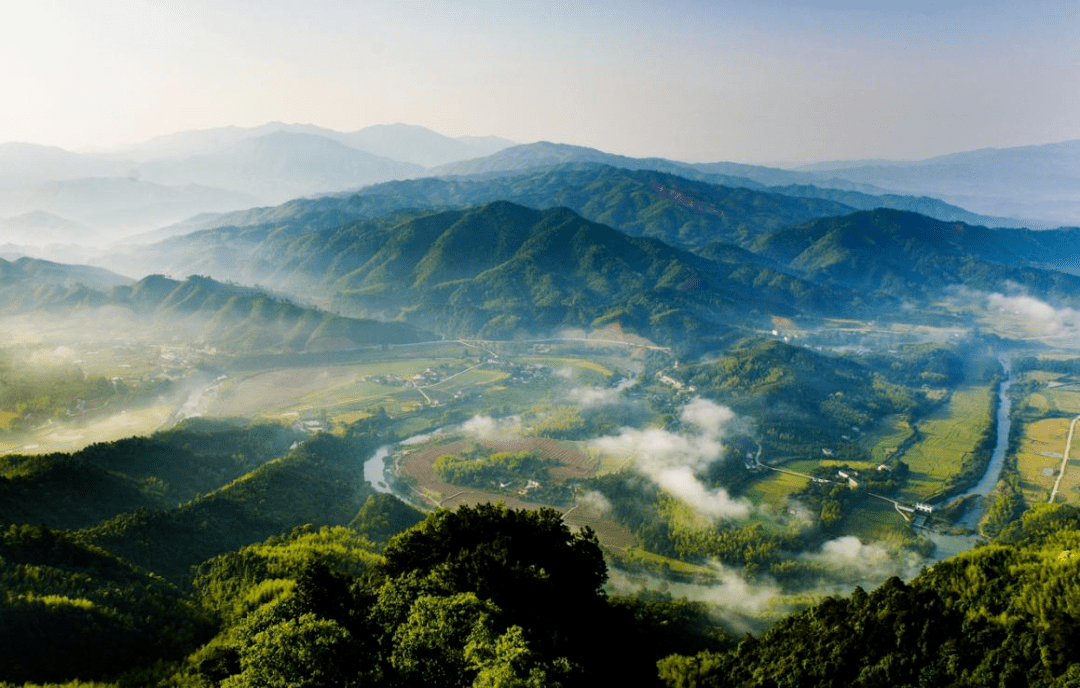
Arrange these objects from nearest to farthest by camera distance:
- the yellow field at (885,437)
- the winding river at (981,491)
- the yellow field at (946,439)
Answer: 1. the winding river at (981,491)
2. the yellow field at (946,439)
3. the yellow field at (885,437)

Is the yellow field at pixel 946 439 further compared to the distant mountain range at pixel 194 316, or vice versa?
the distant mountain range at pixel 194 316

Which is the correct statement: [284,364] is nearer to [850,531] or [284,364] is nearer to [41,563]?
[41,563]

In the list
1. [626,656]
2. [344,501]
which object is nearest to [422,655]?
[626,656]

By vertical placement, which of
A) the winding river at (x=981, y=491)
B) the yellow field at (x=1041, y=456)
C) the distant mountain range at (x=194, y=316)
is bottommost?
the winding river at (x=981, y=491)

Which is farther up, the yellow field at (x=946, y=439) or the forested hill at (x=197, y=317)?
the forested hill at (x=197, y=317)

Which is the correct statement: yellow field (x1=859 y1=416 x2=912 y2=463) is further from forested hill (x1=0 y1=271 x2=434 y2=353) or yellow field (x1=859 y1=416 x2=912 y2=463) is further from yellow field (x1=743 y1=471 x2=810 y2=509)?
forested hill (x1=0 y1=271 x2=434 y2=353)

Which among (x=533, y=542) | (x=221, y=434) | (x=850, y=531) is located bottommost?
(x=850, y=531)

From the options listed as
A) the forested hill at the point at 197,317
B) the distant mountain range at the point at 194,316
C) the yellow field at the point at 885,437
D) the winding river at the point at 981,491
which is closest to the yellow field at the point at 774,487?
the winding river at the point at 981,491

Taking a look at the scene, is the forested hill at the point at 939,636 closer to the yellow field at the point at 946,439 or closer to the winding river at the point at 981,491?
the winding river at the point at 981,491

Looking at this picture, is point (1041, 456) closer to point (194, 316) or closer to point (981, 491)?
point (981, 491)

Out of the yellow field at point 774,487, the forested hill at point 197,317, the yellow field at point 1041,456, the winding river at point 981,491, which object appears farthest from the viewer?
the forested hill at point 197,317

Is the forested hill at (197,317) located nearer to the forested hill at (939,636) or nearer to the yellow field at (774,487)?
the yellow field at (774,487)
